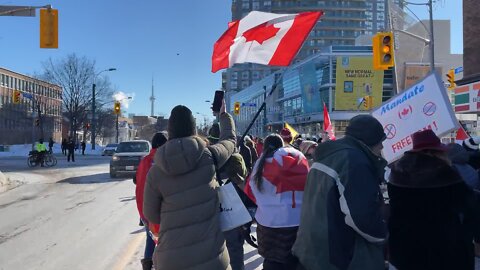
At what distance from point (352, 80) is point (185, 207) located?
64.9m

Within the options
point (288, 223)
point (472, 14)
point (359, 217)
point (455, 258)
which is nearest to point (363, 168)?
point (359, 217)

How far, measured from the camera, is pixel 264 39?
592 cm

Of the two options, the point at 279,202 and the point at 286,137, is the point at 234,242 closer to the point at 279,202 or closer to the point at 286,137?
the point at 279,202

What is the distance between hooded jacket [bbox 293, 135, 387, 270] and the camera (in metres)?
2.82

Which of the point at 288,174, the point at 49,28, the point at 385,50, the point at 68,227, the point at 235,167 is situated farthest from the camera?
the point at 385,50

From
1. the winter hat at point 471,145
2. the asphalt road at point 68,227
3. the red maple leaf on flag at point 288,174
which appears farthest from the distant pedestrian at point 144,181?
the winter hat at point 471,145

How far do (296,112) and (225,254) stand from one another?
76188mm

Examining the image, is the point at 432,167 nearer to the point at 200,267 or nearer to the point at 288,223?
the point at 288,223

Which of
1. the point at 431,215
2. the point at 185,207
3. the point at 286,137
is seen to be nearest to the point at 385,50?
the point at 286,137

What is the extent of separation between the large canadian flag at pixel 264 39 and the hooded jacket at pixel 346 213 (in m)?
2.65

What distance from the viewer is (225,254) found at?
11.3 feet

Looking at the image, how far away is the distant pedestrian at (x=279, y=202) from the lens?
4172mm

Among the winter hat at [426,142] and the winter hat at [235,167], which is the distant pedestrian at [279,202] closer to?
the winter hat at [235,167]

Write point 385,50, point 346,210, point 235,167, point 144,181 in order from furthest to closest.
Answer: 1. point 385,50
2. point 144,181
3. point 235,167
4. point 346,210
